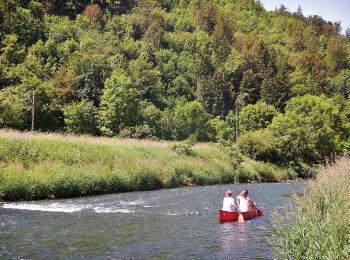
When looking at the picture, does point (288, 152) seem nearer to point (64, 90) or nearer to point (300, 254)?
point (64, 90)

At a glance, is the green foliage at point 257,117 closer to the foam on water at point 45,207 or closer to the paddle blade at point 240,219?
the paddle blade at point 240,219

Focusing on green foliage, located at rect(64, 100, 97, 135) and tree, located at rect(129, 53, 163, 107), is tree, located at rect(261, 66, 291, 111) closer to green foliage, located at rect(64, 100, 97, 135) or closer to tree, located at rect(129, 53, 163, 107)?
tree, located at rect(129, 53, 163, 107)

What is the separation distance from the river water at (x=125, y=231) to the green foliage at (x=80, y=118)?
4676 centimetres

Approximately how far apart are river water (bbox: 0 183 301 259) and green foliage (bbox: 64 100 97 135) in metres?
46.8

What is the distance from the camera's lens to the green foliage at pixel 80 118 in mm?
72438

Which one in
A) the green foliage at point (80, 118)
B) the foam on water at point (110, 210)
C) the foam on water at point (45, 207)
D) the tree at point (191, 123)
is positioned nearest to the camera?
the foam on water at point (45, 207)

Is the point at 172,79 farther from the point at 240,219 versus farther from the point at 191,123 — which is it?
the point at 240,219

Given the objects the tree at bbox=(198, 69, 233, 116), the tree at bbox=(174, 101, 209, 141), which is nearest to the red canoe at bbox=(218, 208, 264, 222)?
the tree at bbox=(174, 101, 209, 141)

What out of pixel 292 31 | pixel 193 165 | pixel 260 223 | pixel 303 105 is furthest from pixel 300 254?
pixel 292 31

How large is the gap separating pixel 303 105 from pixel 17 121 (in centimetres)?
4961

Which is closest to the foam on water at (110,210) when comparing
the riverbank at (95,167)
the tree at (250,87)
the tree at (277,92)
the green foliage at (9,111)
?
the riverbank at (95,167)

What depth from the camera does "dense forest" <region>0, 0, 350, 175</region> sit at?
6788 centimetres

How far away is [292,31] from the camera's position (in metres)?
191

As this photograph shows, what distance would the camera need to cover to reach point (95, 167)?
31.6 m
